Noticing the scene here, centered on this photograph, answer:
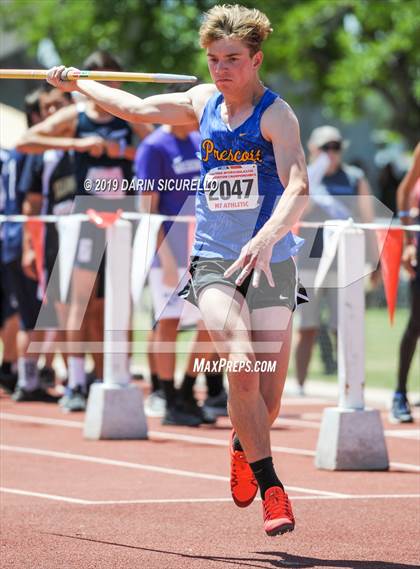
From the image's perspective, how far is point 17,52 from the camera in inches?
2082

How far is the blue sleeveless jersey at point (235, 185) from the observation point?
6.65 meters

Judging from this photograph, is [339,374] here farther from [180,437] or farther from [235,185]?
[235,185]

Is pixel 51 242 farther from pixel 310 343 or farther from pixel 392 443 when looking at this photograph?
pixel 392 443

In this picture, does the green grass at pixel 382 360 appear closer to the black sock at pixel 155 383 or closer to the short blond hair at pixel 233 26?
the black sock at pixel 155 383

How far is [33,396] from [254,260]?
7.34 meters

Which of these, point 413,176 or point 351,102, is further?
point 351,102

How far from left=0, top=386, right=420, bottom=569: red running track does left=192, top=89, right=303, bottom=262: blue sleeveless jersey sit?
1306mm

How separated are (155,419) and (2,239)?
108 inches

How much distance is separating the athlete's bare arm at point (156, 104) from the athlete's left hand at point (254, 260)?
0.89 metres

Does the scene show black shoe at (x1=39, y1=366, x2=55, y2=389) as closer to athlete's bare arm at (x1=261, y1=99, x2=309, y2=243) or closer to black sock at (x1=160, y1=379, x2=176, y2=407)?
black sock at (x1=160, y1=379, x2=176, y2=407)

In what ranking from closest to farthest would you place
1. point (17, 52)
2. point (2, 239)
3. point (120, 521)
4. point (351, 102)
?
point (120, 521), point (2, 239), point (351, 102), point (17, 52)

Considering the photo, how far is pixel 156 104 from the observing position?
7.07 meters

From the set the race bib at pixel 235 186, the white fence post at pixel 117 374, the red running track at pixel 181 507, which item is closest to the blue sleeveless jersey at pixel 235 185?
the race bib at pixel 235 186

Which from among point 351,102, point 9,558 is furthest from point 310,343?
point 351,102
